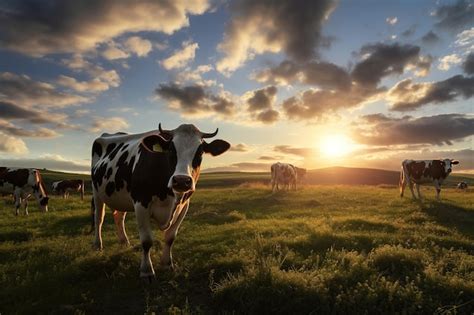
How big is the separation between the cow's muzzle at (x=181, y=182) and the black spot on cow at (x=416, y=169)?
968 inches

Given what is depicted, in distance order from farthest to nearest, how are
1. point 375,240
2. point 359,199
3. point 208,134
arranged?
1. point 359,199
2. point 375,240
3. point 208,134

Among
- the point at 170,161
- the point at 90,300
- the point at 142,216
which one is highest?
the point at 170,161

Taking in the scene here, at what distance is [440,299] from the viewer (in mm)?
6461

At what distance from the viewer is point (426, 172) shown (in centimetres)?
2680

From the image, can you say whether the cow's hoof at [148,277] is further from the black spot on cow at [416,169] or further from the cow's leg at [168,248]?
the black spot on cow at [416,169]

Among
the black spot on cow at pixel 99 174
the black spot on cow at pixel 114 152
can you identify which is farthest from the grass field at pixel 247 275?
the black spot on cow at pixel 114 152

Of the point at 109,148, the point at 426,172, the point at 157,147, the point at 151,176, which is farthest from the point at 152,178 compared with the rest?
the point at 426,172

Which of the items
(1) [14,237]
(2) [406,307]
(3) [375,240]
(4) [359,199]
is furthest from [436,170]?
(1) [14,237]

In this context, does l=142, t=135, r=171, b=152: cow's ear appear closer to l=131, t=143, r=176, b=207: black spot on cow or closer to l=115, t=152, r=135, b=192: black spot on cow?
l=131, t=143, r=176, b=207: black spot on cow

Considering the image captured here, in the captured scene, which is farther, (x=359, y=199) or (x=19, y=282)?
(x=359, y=199)

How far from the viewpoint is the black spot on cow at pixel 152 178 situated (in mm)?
7675

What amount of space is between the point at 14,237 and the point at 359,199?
1926 centimetres

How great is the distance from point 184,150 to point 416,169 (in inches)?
959

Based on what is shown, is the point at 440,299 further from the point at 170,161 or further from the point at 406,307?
the point at 170,161
